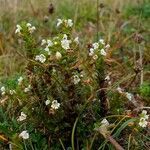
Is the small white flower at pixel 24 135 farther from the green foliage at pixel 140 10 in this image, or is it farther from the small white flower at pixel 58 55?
the green foliage at pixel 140 10

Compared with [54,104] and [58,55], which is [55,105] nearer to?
[54,104]

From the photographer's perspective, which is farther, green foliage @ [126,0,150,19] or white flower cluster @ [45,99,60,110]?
green foliage @ [126,0,150,19]

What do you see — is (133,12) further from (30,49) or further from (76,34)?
(30,49)

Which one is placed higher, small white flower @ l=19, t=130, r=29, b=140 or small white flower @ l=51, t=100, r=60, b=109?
small white flower @ l=51, t=100, r=60, b=109

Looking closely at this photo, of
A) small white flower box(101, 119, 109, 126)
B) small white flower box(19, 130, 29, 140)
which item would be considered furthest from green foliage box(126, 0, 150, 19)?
small white flower box(19, 130, 29, 140)

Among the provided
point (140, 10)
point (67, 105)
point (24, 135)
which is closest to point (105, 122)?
point (67, 105)

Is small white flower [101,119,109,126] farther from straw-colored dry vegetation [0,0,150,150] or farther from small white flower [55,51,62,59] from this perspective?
small white flower [55,51,62,59]

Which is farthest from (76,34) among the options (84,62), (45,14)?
(84,62)

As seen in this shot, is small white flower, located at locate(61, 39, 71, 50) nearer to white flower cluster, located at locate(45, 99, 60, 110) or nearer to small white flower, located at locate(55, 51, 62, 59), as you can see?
small white flower, located at locate(55, 51, 62, 59)

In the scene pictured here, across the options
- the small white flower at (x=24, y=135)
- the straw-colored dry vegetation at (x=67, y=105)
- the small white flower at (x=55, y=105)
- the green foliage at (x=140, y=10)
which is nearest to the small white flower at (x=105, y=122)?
the straw-colored dry vegetation at (x=67, y=105)

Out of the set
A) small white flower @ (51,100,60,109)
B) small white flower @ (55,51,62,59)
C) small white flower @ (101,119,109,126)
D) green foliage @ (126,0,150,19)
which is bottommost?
green foliage @ (126,0,150,19)

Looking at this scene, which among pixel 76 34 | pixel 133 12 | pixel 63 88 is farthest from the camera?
pixel 133 12
